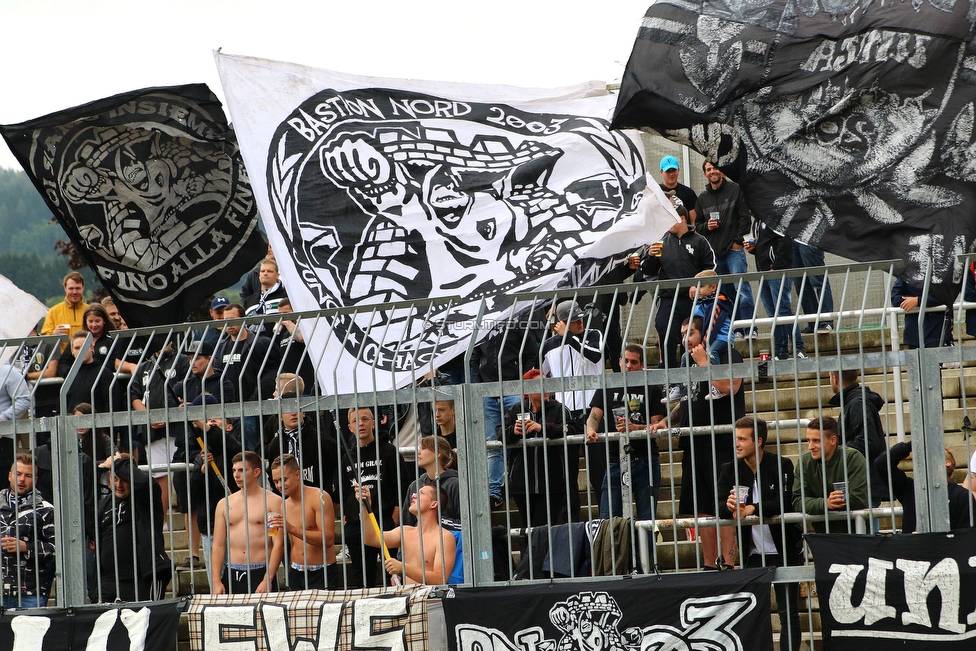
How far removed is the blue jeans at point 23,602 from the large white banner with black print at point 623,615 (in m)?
3.15

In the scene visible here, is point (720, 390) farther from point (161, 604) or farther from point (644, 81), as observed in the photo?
point (161, 604)

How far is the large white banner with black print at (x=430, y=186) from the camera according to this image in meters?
10.9

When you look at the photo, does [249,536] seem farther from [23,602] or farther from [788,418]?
[788,418]

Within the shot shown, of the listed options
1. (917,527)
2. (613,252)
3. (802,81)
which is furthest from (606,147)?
(917,527)

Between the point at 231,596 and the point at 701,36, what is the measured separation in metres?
5.08

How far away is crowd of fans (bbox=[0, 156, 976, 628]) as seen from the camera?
798cm

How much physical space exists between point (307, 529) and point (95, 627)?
5.14 ft

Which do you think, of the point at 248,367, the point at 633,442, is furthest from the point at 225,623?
the point at 248,367

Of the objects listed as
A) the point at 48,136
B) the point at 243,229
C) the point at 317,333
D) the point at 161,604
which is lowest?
the point at 161,604

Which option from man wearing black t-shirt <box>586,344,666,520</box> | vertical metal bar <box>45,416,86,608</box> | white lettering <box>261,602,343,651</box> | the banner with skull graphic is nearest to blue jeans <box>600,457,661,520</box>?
man wearing black t-shirt <box>586,344,666,520</box>

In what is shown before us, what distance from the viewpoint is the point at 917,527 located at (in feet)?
24.3

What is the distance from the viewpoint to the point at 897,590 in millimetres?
7207

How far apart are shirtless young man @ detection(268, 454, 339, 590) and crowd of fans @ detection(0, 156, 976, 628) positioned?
2cm

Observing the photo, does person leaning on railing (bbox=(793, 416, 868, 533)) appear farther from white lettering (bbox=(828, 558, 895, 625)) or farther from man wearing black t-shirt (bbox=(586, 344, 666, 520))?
man wearing black t-shirt (bbox=(586, 344, 666, 520))
